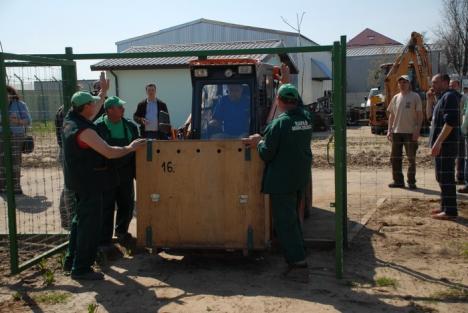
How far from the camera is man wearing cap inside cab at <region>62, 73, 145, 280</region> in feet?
17.9

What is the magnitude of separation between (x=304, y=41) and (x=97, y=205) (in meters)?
29.5

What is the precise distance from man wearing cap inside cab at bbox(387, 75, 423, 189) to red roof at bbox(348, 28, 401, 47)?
2110 inches

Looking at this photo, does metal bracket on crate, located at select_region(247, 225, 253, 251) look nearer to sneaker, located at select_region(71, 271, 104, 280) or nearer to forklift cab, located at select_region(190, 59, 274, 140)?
sneaker, located at select_region(71, 271, 104, 280)

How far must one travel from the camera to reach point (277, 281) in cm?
554

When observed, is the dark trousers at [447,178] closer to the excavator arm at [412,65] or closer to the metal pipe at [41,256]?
the metal pipe at [41,256]

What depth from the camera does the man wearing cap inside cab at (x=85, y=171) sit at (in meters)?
5.44

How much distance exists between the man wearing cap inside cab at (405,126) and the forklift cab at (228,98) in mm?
3652

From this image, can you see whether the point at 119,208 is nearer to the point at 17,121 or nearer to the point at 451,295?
the point at 17,121

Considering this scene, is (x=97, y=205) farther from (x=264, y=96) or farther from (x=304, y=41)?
(x=304, y=41)

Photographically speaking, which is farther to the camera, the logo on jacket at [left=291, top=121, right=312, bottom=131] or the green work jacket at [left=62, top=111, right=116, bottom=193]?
the green work jacket at [left=62, top=111, right=116, bottom=193]

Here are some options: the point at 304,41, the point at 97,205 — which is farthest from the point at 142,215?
the point at 304,41

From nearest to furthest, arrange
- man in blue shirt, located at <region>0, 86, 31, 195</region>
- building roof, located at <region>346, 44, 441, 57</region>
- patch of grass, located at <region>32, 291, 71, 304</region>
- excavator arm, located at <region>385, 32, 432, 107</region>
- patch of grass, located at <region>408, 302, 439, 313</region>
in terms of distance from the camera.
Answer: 1. patch of grass, located at <region>408, 302, 439, 313</region>
2. patch of grass, located at <region>32, 291, 71, 304</region>
3. man in blue shirt, located at <region>0, 86, 31, 195</region>
4. excavator arm, located at <region>385, 32, 432, 107</region>
5. building roof, located at <region>346, 44, 441, 57</region>

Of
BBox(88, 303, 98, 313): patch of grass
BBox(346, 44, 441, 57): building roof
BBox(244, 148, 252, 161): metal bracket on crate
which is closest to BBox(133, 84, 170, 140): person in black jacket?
BBox(244, 148, 252, 161): metal bracket on crate

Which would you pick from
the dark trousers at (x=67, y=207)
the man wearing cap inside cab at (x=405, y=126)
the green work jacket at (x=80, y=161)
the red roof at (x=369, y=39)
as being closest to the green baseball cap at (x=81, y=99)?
the green work jacket at (x=80, y=161)
